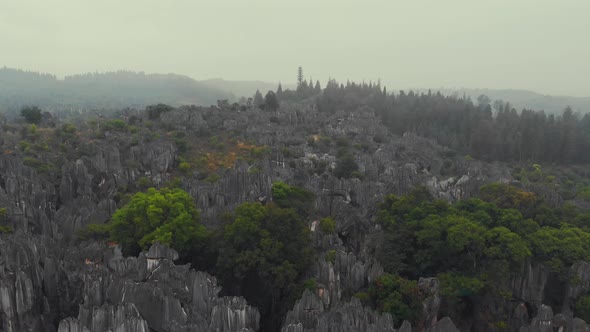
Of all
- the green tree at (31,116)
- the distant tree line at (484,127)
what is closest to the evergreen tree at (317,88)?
the distant tree line at (484,127)

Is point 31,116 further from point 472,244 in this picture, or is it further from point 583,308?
point 583,308

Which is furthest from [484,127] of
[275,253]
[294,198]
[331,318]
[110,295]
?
[110,295]

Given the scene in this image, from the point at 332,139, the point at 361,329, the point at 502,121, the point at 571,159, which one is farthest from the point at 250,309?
the point at 502,121

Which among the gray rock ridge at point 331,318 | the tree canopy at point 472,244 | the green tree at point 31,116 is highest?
the green tree at point 31,116

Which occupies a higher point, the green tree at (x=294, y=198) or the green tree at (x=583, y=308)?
the green tree at (x=294, y=198)

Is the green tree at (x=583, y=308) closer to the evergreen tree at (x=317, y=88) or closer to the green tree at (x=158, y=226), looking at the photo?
the green tree at (x=158, y=226)

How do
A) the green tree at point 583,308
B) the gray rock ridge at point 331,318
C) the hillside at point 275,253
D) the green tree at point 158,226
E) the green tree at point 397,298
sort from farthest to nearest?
the green tree at point 158,226, the green tree at point 583,308, the green tree at point 397,298, the hillside at point 275,253, the gray rock ridge at point 331,318
